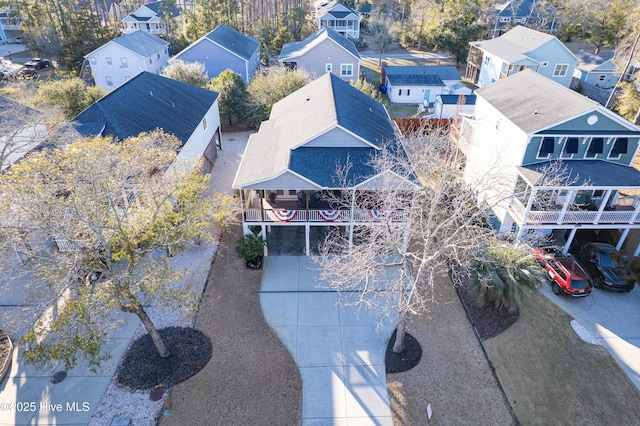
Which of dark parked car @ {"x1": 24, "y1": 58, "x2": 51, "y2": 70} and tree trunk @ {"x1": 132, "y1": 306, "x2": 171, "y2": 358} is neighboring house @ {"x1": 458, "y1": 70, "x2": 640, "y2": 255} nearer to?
tree trunk @ {"x1": 132, "y1": 306, "x2": 171, "y2": 358}

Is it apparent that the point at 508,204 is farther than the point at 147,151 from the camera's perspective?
Yes

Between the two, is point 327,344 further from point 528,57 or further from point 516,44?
point 516,44

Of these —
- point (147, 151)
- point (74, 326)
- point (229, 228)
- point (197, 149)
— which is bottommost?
point (229, 228)

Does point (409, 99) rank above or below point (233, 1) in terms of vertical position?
below

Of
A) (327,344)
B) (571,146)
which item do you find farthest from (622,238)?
(327,344)

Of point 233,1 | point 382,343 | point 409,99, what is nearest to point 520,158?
point 382,343

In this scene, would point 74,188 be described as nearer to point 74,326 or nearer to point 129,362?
point 74,326
